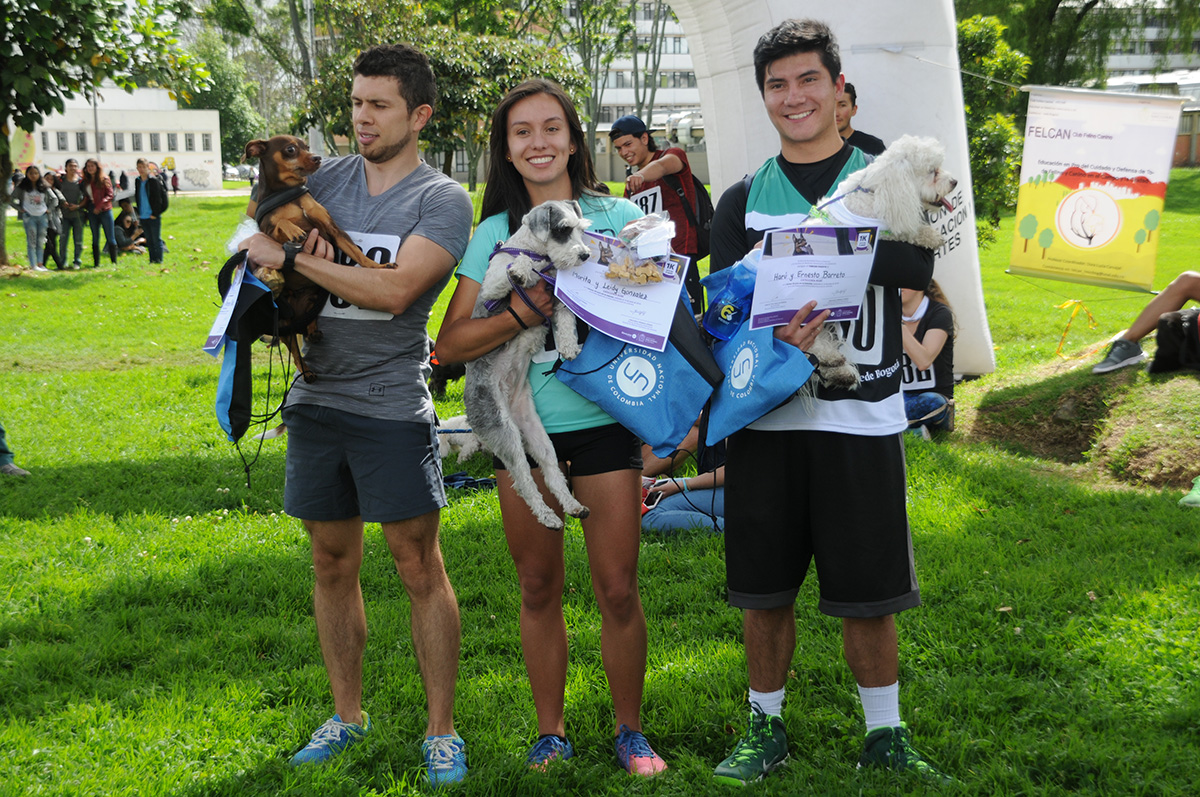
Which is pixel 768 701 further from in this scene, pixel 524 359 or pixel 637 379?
pixel 524 359

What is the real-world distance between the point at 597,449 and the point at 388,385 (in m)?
0.72

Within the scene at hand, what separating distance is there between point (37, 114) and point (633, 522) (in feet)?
34.1

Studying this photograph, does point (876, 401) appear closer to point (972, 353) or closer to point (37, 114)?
point (972, 353)

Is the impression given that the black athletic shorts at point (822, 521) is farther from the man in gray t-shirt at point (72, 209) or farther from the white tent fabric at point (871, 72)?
the man in gray t-shirt at point (72, 209)

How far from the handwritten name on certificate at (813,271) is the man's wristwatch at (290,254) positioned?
136 cm

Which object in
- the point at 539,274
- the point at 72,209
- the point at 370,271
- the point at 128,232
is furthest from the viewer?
the point at 128,232

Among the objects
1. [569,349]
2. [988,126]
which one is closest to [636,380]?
[569,349]

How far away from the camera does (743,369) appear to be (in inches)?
99.0

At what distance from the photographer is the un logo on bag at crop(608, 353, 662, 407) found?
2.57m

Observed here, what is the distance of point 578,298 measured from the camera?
2.58 meters

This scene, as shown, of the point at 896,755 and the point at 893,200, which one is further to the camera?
the point at 896,755

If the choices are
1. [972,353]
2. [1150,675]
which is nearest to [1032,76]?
[972,353]

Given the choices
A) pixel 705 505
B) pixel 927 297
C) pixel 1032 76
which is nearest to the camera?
pixel 705 505

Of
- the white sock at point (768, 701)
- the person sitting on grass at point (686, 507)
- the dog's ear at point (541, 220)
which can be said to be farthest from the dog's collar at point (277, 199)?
the person sitting on grass at point (686, 507)
